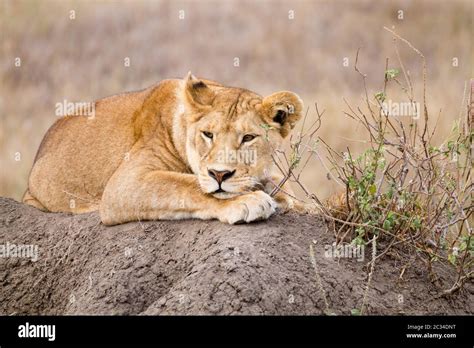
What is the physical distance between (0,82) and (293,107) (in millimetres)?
9410

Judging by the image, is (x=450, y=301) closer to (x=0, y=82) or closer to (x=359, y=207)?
(x=359, y=207)

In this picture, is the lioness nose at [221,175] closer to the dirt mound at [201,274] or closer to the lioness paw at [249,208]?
the lioness paw at [249,208]

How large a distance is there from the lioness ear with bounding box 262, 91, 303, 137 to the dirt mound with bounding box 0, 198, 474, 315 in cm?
71

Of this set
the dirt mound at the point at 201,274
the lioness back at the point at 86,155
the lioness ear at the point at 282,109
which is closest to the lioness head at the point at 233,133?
the lioness ear at the point at 282,109

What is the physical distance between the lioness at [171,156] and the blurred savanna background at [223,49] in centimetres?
538

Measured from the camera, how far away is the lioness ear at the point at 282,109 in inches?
302

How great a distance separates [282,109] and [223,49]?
34.0ft

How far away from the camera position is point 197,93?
7930mm

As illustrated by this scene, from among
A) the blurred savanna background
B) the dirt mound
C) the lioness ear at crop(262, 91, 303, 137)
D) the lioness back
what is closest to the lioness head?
the lioness ear at crop(262, 91, 303, 137)

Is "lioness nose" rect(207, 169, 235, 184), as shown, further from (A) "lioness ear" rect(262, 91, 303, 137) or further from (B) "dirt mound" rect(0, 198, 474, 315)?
(A) "lioness ear" rect(262, 91, 303, 137)

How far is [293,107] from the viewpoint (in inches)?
305

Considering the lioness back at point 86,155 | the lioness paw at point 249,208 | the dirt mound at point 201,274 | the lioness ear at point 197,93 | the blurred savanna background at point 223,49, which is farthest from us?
the blurred savanna background at point 223,49

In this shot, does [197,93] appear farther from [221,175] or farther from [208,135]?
[221,175]

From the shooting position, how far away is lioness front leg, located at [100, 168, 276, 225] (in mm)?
7129
